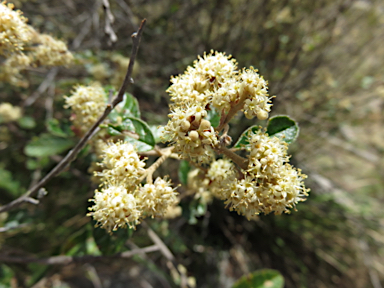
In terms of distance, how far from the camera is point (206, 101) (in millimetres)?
736

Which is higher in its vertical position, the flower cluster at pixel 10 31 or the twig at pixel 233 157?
the flower cluster at pixel 10 31

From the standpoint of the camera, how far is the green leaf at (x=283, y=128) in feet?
2.66

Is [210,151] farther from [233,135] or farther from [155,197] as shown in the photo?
[233,135]

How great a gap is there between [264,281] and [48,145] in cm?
155

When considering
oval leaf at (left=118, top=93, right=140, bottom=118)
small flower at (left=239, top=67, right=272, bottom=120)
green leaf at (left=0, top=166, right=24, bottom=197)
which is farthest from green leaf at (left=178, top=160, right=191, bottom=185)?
green leaf at (left=0, top=166, right=24, bottom=197)

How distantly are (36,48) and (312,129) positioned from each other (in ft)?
8.82

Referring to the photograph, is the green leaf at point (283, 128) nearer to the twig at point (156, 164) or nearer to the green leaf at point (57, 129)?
the twig at point (156, 164)

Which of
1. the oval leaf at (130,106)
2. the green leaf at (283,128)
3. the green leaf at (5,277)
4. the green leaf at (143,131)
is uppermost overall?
the oval leaf at (130,106)

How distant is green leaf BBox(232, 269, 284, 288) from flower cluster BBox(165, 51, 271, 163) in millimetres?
1206

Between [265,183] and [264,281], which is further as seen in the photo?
[264,281]

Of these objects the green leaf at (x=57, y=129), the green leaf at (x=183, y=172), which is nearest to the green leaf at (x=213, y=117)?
the green leaf at (x=183, y=172)

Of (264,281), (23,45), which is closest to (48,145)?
(23,45)

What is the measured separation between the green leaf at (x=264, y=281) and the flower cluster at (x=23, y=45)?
167 cm

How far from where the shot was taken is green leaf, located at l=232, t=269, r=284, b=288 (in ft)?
4.87
